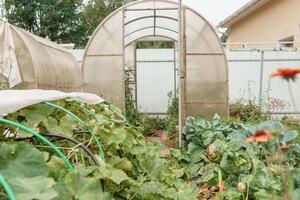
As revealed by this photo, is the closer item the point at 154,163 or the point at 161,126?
the point at 154,163

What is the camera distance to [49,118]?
2512 mm

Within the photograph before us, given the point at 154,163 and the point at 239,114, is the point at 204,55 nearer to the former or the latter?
the point at 239,114

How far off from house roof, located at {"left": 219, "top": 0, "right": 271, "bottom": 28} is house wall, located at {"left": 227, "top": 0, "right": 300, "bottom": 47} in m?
0.16

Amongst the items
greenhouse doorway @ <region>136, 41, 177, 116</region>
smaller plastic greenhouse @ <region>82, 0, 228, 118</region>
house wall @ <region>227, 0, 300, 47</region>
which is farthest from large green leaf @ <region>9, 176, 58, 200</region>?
house wall @ <region>227, 0, 300, 47</region>

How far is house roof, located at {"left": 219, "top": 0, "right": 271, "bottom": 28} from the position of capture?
14.1 m

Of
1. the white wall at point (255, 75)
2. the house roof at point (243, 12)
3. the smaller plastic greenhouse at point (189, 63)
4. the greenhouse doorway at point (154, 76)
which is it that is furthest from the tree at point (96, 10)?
the smaller plastic greenhouse at point (189, 63)

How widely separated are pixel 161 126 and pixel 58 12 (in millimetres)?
16004

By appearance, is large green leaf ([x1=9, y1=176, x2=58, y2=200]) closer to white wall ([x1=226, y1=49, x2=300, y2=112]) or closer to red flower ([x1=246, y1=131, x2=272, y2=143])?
red flower ([x1=246, y1=131, x2=272, y2=143])

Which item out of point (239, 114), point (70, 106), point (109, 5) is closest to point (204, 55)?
point (239, 114)

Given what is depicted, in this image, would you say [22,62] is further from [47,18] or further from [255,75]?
[47,18]

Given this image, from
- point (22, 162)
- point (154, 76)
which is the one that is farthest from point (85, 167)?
point (154, 76)

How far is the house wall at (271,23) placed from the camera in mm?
12438

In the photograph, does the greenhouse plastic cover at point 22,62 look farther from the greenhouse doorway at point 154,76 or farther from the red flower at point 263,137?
the red flower at point 263,137

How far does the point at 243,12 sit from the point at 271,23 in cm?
155
